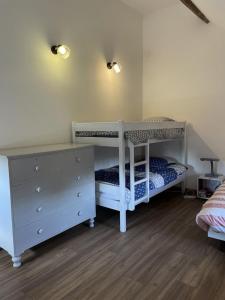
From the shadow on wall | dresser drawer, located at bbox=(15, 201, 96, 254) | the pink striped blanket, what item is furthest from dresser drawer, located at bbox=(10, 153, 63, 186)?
the shadow on wall

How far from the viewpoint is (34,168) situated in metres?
2.12

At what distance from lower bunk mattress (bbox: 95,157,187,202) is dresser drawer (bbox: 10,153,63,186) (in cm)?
69

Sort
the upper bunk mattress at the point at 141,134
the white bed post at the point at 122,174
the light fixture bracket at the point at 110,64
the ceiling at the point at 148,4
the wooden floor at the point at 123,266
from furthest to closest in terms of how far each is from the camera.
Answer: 1. the ceiling at the point at 148,4
2. the light fixture bracket at the point at 110,64
3. the upper bunk mattress at the point at 141,134
4. the white bed post at the point at 122,174
5. the wooden floor at the point at 123,266

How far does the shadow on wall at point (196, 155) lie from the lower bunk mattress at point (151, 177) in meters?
0.27

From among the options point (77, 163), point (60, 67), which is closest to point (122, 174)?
point (77, 163)

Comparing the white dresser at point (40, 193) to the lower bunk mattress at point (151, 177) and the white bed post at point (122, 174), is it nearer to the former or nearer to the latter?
the lower bunk mattress at point (151, 177)

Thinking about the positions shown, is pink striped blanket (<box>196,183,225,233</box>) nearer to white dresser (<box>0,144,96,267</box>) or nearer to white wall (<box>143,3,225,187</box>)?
white dresser (<box>0,144,96,267</box>)

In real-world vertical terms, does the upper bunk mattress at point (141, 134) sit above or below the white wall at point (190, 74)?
below

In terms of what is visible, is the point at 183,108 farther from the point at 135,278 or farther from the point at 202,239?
the point at 135,278

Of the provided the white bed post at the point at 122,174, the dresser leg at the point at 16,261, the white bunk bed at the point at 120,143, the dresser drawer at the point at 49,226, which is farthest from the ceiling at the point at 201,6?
the dresser leg at the point at 16,261

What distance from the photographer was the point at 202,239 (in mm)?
2473

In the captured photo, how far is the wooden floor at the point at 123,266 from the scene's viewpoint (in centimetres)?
176

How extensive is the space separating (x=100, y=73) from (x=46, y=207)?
2140 mm

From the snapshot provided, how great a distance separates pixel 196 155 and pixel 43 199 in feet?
8.93
